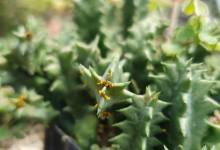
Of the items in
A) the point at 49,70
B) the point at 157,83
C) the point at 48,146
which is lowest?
the point at 48,146

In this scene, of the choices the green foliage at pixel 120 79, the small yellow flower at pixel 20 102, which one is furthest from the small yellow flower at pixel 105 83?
the small yellow flower at pixel 20 102

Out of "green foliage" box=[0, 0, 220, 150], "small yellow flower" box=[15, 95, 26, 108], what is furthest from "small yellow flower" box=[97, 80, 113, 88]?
"small yellow flower" box=[15, 95, 26, 108]

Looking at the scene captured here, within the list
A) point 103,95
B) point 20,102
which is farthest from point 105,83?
point 20,102

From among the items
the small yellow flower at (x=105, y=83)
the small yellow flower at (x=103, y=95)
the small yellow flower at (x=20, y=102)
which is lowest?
the small yellow flower at (x=103, y=95)

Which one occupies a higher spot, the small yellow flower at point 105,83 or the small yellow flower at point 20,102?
the small yellow flower at point 20,102

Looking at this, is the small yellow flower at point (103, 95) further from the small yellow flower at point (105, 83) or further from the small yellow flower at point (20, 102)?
the small yellow flower at point (20, 102)

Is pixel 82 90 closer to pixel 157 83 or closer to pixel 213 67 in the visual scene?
pixel 157 83

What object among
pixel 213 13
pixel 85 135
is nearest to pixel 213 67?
pixel 85 135

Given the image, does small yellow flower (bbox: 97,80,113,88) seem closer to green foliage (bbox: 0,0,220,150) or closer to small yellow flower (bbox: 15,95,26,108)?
green foliage (bbox: 0,0,220,150)

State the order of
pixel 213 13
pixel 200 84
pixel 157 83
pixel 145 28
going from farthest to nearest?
pixel 213 13, pixel 145 28, pixel 157 83, pixel 200 84
